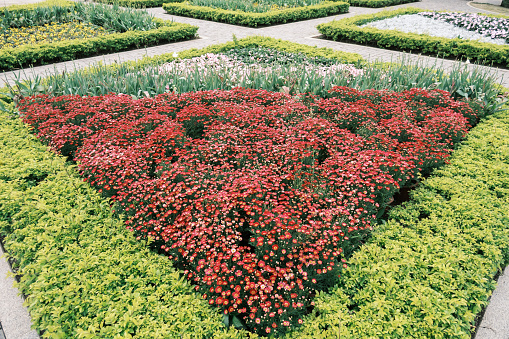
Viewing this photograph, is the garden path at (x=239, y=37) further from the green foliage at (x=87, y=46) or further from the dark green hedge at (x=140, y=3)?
the dark green hedge at (x=140, y=3)

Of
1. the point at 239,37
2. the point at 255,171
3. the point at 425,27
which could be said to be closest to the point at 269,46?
the point at 239,37

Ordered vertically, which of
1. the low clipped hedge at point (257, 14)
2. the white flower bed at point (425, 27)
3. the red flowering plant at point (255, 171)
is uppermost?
the low clipped hedge at point (257, 14)

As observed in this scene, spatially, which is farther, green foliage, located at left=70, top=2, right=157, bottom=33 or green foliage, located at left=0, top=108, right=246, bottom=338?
green foliage, located at left=70, top=2, right=157, bottom=33

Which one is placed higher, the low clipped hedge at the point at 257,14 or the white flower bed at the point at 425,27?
the low clipped hedge at the point at 257,14

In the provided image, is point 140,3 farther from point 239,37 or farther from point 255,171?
→ point 255,171

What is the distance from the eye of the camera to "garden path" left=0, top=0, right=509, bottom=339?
3145mm

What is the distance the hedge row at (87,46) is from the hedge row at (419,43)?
5836 millimetres

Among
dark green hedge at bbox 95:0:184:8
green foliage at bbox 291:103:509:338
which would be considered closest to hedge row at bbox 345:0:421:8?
dark green hedge at bbox 95:0:184:8

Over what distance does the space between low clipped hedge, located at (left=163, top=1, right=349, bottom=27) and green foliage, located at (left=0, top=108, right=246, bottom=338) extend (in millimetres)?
13149

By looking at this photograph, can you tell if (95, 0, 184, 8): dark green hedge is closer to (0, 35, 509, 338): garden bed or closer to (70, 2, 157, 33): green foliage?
(70, 2, 157, 33): green foliage

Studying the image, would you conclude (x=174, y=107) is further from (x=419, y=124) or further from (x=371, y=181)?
(x=419, y=124)

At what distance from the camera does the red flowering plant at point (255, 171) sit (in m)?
3.02

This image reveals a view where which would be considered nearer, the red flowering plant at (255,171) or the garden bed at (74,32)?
the red flowering plant at (255,171)

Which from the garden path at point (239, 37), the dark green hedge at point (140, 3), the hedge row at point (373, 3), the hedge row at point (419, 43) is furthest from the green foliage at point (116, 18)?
the hedge row at point (373, 3)
